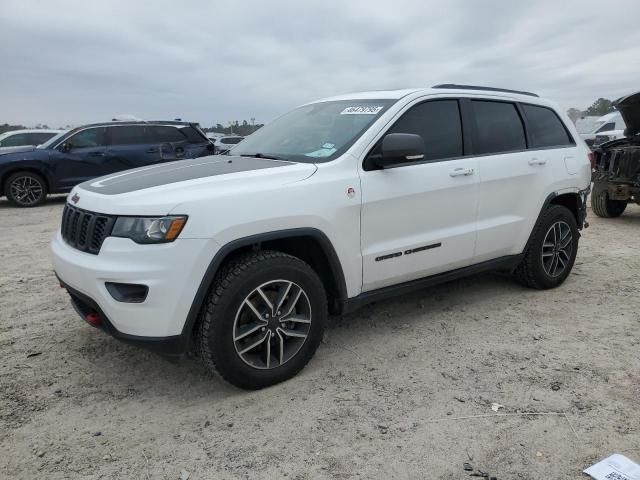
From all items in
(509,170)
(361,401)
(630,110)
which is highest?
(630,110)

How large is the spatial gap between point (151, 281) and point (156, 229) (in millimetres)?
267

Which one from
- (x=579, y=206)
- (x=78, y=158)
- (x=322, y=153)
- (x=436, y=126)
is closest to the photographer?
(x=322, y=153)

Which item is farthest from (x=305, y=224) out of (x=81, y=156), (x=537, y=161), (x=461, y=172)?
(x=81, y=156)

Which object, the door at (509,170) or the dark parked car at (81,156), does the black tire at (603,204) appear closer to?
the door at (509,170)

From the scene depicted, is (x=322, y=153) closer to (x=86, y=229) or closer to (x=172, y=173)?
(x=172, y=173)

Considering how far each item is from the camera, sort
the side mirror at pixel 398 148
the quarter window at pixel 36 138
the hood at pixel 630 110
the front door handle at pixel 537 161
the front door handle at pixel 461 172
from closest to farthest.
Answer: the side mirror at pixel 398 148
the front door handle at pixel 461 172
the front door handle at pixel 537 161
the hood at pixel 630 110
the quarter window at pixel 36 138

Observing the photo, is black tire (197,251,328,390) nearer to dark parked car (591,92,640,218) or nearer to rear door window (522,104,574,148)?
rear door window (522,104,574,148)

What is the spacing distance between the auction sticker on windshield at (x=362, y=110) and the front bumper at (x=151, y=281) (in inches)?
62.7

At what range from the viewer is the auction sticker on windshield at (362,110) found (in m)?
3.61

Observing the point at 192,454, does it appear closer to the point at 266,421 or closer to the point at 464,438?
the point at 266,421

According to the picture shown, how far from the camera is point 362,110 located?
146 inches

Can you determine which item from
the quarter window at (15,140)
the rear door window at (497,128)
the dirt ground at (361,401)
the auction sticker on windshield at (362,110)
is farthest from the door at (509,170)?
the quarter window at (15,140)

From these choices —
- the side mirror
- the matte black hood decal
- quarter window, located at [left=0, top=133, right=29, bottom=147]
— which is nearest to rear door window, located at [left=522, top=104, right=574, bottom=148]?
the side mirror

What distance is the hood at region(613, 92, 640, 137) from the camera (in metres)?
7.50
